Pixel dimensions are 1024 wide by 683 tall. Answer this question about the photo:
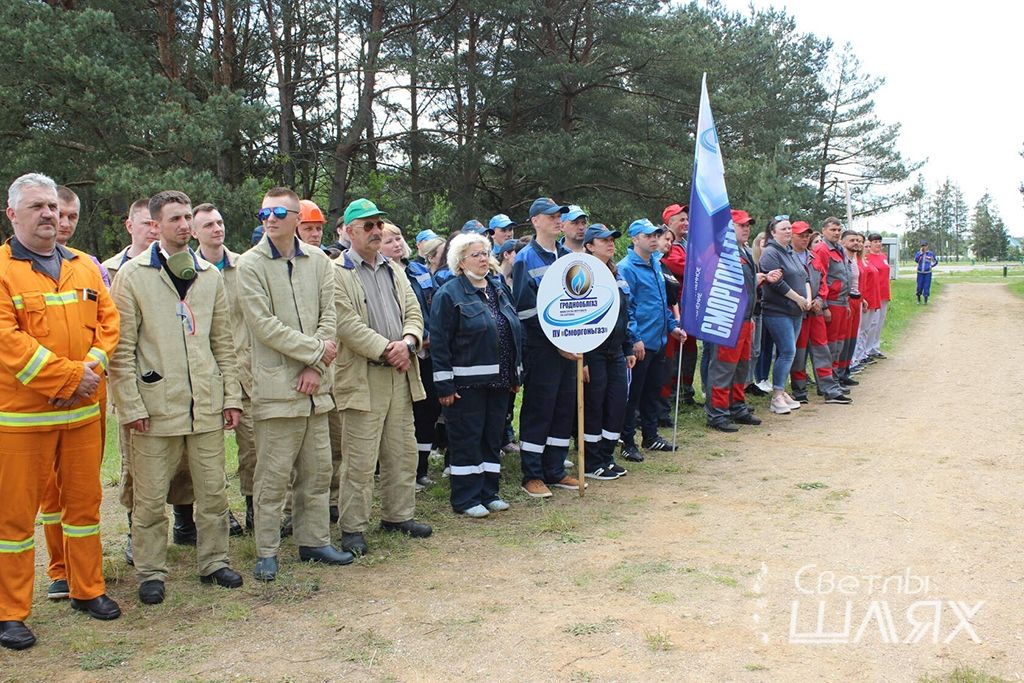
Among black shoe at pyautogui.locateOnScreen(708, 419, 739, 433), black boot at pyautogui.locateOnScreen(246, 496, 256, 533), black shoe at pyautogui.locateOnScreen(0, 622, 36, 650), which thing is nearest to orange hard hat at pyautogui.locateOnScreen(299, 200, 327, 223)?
black boot at pyautogui.locateOnScreen(246, 496, 256, 533)

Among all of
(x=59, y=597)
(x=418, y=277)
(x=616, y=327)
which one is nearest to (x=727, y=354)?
(x=616, y=327)

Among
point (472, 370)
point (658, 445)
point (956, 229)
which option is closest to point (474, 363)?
point (472, 370)

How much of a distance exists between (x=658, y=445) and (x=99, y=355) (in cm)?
535

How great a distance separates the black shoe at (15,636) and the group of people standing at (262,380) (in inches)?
0.4

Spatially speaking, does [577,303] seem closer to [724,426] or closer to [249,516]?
[249,516]

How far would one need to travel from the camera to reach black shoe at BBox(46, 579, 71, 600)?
4.75 m

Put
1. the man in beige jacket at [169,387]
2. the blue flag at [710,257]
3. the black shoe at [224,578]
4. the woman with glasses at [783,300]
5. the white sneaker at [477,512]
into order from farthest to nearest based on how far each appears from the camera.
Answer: the woman with glasses at [783,300]
the blue flag at [710,257]
the white sneaker at [477,512]
the black shoe at [224,578]
the man in beige jacket at [169,387]

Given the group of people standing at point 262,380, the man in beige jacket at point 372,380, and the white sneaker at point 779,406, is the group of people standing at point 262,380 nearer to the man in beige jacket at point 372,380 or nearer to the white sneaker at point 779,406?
the man in beige jacket at point 372,380

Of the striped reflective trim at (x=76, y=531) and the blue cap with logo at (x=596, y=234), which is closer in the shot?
the striped reflective trim at (x=76, y=531)

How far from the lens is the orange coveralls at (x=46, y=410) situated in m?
4.05

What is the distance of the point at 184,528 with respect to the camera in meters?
5.76

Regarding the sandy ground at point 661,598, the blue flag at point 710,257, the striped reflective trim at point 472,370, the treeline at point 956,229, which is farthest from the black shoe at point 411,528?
the treeline at point 956,229

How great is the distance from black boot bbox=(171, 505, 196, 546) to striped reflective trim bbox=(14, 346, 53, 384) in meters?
1.99

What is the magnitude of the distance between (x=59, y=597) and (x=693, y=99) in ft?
69.8
